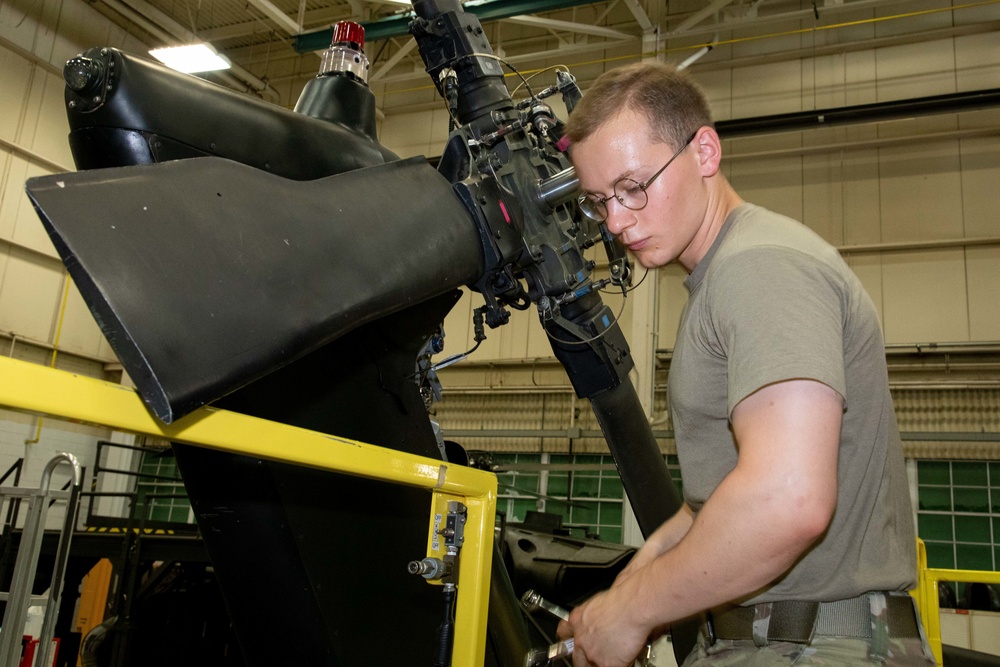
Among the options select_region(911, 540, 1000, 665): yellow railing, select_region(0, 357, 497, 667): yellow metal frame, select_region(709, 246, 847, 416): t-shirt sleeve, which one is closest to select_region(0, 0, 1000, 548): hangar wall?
select_region(911, 540, 1000, 665): yellow railing

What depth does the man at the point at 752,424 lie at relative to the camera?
3.52 feet

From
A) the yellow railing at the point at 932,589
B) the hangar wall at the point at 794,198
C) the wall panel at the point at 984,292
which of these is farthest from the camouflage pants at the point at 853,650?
the wall panel at the point at 984,292

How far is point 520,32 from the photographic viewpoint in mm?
13352

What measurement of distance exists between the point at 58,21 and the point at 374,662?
45.1 feet

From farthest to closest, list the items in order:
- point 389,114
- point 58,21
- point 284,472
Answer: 1. point 389,114
2. point 58,21
3. point 284,472

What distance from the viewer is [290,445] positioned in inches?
46.7

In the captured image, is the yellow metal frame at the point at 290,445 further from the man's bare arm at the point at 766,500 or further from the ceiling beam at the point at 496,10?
the ceiling beam at the point at 496,10

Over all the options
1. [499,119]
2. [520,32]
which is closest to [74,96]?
[499,119]

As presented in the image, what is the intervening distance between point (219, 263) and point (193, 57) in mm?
10792

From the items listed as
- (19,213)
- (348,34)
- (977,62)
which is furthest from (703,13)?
(19,213)

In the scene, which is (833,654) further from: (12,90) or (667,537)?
(12,90)

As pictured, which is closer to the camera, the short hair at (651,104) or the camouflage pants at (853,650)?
the camouflage pants at (853,650)

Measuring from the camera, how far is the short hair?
1.49 meters

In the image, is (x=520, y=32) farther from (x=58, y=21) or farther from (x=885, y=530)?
(x=885, y=530)
